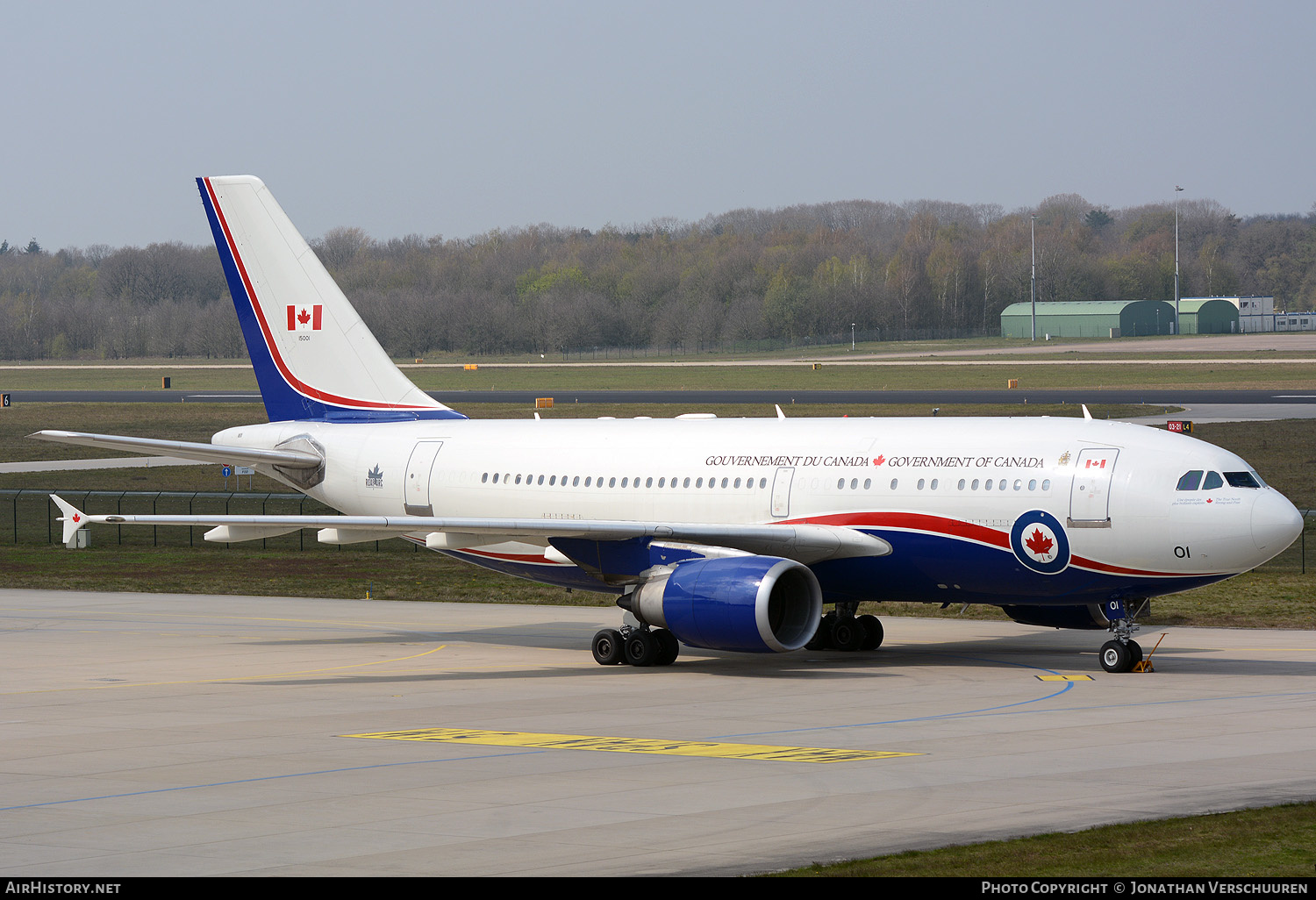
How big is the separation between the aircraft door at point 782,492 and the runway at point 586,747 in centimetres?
306

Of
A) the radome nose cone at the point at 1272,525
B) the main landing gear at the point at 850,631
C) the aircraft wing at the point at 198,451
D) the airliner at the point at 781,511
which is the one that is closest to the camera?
the radome nose cone at the point at 1272,525

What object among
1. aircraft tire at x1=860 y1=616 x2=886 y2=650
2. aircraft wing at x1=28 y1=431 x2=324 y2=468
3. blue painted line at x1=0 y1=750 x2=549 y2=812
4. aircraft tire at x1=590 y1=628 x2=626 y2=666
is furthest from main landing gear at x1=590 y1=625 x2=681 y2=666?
blue painted line at x1=0 y1=750 x2=549 y2=812

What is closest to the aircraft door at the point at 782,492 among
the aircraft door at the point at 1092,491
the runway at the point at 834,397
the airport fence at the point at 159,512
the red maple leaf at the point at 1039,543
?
the red maple leaf at the point at 1039,543

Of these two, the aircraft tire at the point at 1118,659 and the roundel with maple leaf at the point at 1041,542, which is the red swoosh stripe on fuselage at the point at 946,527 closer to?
the roundel with maple leaf at the point at 1041,542

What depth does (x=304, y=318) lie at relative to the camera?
38.3 meters

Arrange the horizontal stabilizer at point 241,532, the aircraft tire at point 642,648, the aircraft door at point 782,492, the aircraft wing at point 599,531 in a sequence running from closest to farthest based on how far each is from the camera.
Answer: the aircraft wing at point 599,531
the horizontal stabilizer at point 241,532
the aircraft tire at point 642,648
the aircraft door at point 782,492

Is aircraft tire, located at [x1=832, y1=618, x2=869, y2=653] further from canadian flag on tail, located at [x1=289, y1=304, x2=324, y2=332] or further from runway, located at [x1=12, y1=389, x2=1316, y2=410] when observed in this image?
runway, located at [x1=12, y1=389, x2=1316, y2=410]

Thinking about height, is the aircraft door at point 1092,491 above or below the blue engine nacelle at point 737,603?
above

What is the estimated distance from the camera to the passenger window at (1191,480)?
28.2 m

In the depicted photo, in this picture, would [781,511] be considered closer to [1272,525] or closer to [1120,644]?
[1120,644]

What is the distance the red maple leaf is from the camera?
94.5 ft

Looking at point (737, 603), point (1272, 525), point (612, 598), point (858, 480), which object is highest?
point (858, 480)

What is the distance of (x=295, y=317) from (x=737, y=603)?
15.4 meters

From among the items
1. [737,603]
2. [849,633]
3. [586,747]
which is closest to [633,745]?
[586,747]
